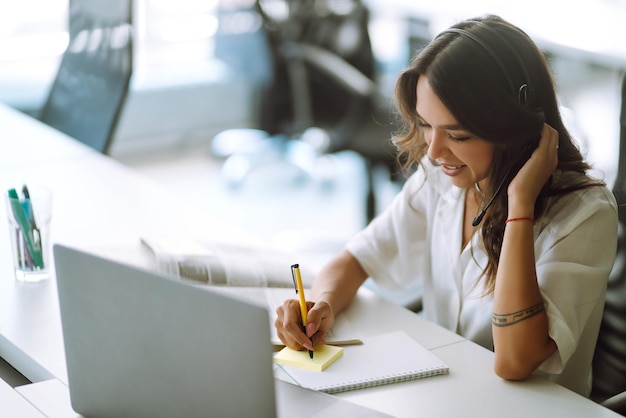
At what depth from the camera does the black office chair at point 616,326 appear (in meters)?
1.53

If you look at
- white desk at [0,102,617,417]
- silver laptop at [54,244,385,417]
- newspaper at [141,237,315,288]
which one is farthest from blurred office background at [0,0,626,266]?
silver laptop at [54,244,385,417]

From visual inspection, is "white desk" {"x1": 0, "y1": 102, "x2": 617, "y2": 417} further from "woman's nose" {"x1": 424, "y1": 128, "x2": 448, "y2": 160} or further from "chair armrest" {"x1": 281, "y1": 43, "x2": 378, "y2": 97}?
"chair armrest" {"x1": 281, "y1": 43, "x2": 378, "y2": 97}

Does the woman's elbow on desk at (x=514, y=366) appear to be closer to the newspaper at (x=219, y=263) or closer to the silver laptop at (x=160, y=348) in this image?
the silver laptop at (x=160, y=348)

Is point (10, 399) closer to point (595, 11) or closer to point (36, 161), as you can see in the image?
point (36, 161)

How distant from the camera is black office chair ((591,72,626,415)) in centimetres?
153

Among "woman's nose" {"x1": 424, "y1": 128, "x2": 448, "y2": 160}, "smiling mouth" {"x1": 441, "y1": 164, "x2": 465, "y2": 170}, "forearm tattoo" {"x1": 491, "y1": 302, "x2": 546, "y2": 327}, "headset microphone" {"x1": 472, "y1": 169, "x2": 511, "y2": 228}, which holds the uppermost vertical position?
"woman's nose" {"x1": 424, "y1": 128, "x2": 448, "y2": 160}

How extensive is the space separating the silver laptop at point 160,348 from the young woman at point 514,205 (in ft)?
1.04

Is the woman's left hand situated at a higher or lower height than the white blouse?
higher

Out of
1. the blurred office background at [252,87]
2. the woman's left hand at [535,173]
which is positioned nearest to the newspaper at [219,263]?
the woman's left hand at [535,173]

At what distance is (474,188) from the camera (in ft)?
5.27

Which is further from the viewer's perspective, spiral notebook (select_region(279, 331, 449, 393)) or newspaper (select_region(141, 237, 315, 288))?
newspaper (select_region(141, 237, 315, 288))

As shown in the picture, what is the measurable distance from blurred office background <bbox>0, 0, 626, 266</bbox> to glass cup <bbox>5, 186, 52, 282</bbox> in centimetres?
195

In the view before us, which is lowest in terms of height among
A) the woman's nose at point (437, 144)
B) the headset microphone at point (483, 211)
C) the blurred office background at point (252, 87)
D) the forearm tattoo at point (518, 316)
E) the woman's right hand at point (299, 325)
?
the blurred office background at point (252, 87)

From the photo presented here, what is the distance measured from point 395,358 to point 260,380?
1.41 ft
